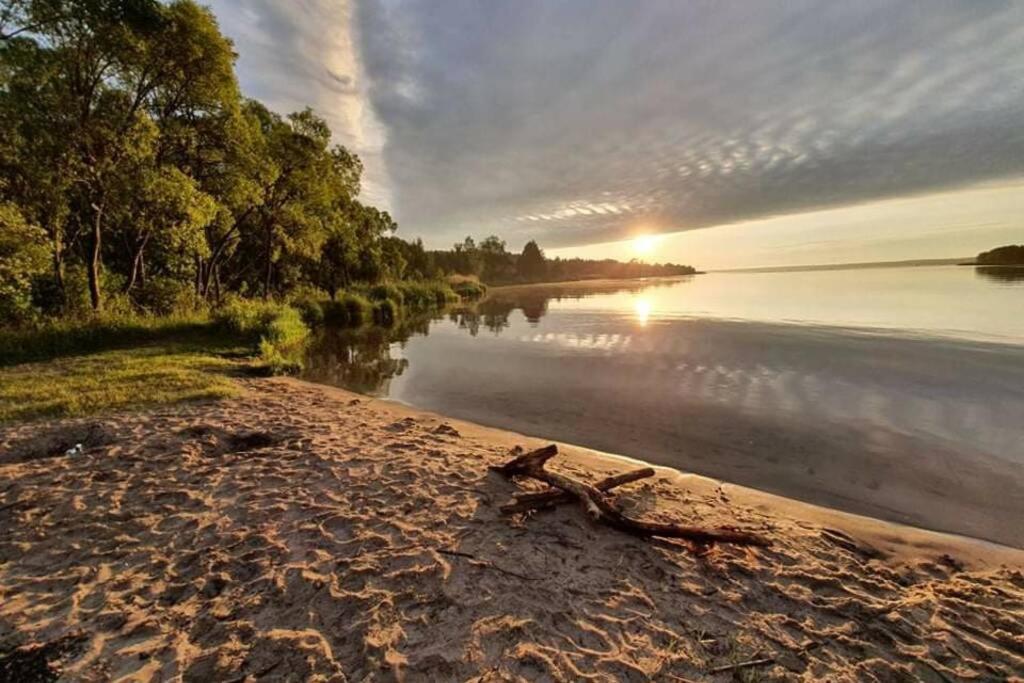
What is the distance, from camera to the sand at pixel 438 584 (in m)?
2.66

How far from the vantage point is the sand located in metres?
2.66

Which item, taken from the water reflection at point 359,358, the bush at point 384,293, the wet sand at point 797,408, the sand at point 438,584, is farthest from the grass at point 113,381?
the bush at point 384,293

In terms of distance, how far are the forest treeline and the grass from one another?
367 cm

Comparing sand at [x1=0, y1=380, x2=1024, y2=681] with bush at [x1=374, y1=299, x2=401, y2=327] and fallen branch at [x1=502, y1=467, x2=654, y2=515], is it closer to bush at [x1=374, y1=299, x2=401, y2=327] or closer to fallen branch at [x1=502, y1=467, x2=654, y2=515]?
fallen branch at [x1=502, y1=467, x2=654, y2=515]

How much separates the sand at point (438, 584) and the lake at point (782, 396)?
Answer: 1313 mm

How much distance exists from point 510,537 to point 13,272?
15.7 meters

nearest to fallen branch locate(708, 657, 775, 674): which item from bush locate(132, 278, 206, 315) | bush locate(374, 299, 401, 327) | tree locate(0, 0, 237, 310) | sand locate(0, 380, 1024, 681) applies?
sand locate(0, 380, 1024, 681)

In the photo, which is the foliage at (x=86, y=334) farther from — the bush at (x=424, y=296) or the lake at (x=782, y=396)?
the bush at (x=424, y=296)

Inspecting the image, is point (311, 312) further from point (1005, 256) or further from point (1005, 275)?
point (1005, 256)

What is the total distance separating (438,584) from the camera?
3.37 meters

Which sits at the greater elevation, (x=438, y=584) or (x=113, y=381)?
(x=113, y=381)

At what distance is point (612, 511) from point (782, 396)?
7.68 meters

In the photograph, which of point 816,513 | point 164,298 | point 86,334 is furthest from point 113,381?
point 816,513

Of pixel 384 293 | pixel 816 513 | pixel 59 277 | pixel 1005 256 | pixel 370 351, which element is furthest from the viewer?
pixel 1005 256
